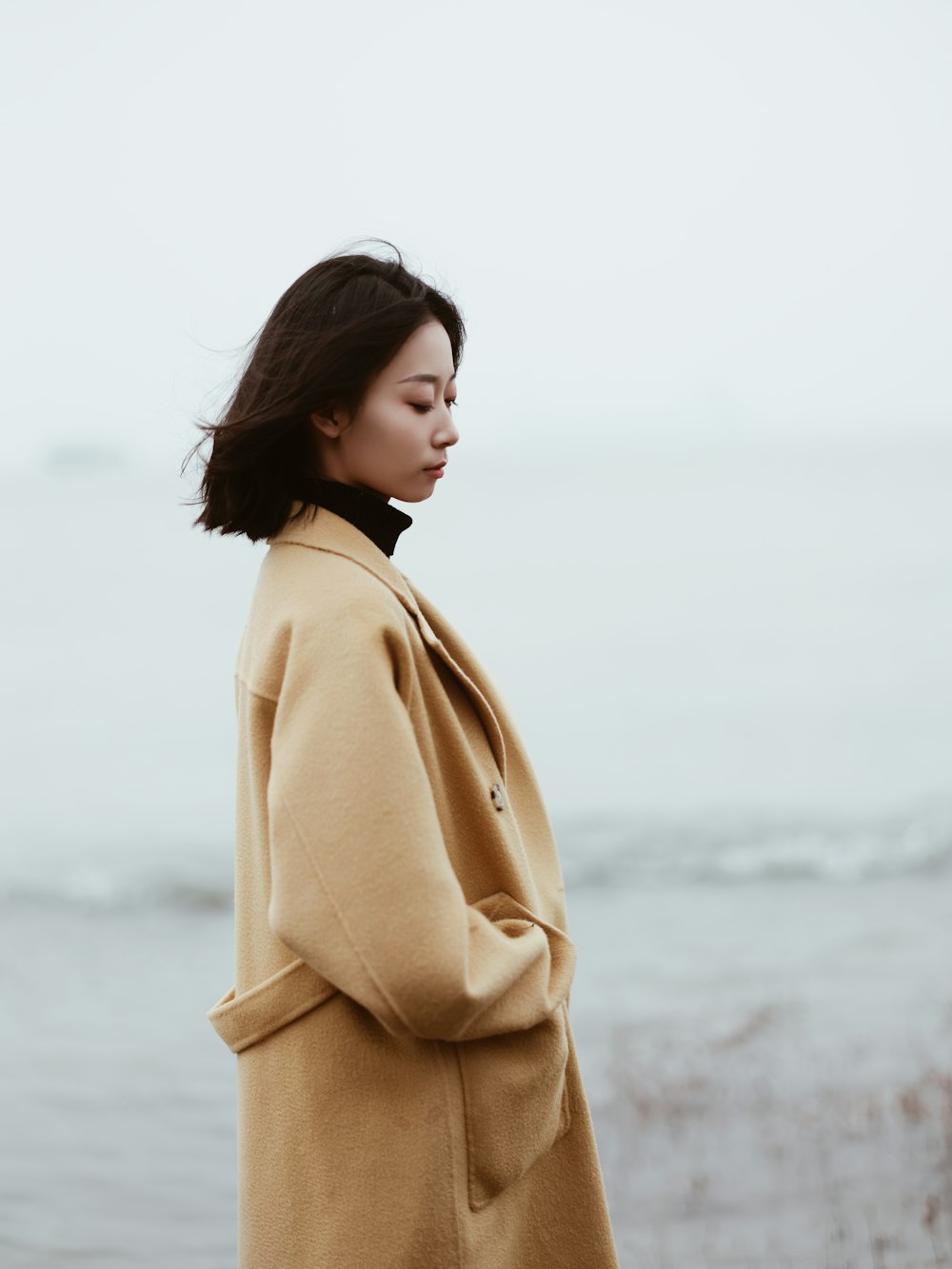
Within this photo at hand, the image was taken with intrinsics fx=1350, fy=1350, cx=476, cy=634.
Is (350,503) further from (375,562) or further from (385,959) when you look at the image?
(385,959)

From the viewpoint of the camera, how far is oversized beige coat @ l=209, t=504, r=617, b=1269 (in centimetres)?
118

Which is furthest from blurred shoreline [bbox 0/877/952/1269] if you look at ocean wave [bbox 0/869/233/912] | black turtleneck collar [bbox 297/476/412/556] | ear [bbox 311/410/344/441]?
ear [bbox 311/410/344/441]

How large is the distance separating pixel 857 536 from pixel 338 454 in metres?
28.8

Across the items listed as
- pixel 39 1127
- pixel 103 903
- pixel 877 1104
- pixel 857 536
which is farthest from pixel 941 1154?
pixel 857 536

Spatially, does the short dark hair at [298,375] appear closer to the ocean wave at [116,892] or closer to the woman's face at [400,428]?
the woman's face at [400,428]

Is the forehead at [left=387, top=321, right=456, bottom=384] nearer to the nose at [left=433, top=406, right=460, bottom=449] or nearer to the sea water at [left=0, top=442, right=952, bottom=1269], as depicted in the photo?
the nose at [left=433, top=406, right=460, bottom=449]

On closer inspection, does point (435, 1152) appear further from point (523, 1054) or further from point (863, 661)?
point (863, 661)

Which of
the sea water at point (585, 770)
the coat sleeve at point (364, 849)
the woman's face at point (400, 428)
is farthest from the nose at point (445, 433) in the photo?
the sea water at point (585, 770)

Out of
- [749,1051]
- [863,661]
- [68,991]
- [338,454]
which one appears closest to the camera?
[338,454]

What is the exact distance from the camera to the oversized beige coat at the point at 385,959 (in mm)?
1176

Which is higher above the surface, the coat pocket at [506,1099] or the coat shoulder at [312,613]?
the coat shoulder at [312,613]

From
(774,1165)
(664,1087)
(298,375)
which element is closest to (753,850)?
(664,1087)

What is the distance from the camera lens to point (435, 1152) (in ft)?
4.25

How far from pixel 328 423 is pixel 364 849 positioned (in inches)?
18.4
